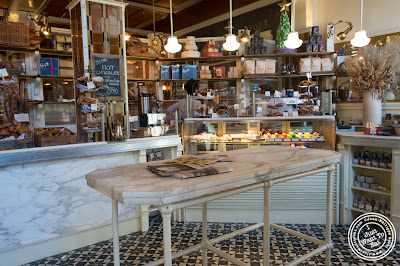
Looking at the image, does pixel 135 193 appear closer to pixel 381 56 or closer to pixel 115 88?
pixel 115 88

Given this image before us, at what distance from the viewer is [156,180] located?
1661 millimetres

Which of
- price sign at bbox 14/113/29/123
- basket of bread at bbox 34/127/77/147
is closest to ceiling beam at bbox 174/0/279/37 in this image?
basket of bread at bbox 34/127/77/147

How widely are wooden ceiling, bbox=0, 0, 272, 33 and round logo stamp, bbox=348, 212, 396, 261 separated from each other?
21.6 ft

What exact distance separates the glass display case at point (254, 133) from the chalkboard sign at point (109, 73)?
1007mm

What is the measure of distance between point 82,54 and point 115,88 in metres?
0.58

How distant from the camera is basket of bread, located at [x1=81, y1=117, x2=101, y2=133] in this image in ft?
11.9

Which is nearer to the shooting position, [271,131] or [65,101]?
[271,131]

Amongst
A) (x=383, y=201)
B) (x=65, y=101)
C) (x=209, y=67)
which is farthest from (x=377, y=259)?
(x=65, y=101)

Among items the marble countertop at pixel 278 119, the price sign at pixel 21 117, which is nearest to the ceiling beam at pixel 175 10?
the marble countertop at pixel 278 119

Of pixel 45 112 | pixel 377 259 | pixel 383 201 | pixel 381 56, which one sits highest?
pixel 381 56

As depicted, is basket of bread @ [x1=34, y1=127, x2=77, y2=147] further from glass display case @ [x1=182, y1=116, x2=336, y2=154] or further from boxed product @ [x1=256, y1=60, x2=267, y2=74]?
boxed product @ [x1=256, y1=60, x2=267, y2=74]

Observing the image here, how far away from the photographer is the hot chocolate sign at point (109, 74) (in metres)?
3.85

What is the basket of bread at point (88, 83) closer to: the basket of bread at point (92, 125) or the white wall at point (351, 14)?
the basket of bread at point (92, 125)

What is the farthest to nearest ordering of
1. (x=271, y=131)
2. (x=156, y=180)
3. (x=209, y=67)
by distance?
1. (x=209, y=67)
2. (x=271, y=131)
3. (x=156, y=180)
